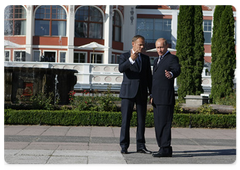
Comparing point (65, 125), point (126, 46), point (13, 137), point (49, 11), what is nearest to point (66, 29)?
point (49, 11)

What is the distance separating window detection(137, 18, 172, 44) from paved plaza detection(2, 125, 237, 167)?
25.3 meters

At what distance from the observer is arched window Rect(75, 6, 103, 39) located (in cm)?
3198

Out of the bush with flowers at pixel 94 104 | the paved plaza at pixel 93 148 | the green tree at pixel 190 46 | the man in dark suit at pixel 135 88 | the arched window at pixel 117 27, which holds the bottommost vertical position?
the paved plaza at pixel 93 148

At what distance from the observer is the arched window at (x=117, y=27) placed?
109ft

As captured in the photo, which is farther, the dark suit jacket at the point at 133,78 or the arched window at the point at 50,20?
the arched window at the point at 50,20

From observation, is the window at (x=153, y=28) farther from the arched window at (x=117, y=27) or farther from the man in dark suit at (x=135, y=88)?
the man in dark suit at (x=135, y=88)

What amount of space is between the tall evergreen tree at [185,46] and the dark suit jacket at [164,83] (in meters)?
13.8

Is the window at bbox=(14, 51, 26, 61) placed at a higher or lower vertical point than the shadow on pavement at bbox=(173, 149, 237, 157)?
higher

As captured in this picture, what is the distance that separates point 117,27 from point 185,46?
50.1 feet

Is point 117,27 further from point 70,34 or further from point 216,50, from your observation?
point 216,50

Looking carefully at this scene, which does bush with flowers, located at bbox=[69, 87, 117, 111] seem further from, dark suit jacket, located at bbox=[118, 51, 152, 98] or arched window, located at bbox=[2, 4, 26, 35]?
arched window, located at bbox=[2, 4, 26, 35]

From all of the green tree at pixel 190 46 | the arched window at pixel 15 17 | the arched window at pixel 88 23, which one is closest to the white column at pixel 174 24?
the arched window at pixel 88 23

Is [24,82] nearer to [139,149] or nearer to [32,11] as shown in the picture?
[139,149]

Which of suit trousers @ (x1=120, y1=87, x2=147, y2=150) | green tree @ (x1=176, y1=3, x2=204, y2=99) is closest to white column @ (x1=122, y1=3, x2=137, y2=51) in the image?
green tree @ (x1=176, y1=3, x2=204, y2=99)
